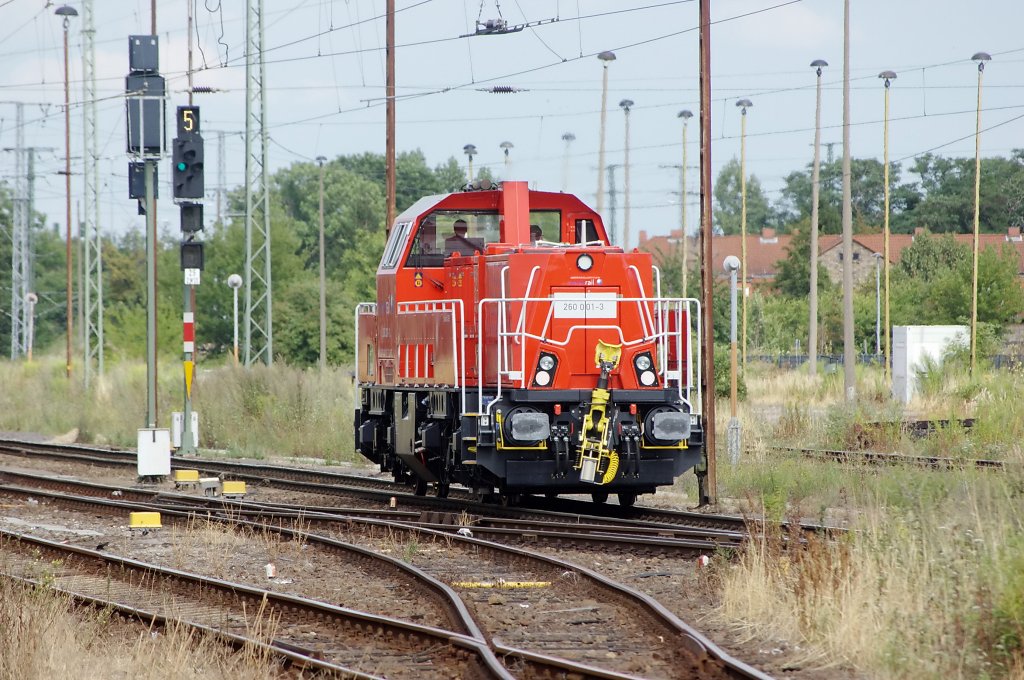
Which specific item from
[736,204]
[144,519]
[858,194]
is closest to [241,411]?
[144,519]

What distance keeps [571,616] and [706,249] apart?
7021 mm

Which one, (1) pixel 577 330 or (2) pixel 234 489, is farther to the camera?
(2) pixel 234 489

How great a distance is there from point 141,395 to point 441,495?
17.3m

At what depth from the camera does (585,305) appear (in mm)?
13570

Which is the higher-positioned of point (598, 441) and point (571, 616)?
point (598, 441)

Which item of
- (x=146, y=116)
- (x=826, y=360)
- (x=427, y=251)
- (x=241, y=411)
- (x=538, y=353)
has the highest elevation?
(x=146, y=116)

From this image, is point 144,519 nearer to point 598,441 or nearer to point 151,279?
point 598,441

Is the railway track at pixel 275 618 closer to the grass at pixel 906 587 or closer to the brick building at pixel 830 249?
the grass at pixel 906 587

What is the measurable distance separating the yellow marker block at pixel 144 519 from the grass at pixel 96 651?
5.96 m

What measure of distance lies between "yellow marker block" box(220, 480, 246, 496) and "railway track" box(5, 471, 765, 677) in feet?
18.5

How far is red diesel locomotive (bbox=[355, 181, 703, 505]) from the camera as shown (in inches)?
513

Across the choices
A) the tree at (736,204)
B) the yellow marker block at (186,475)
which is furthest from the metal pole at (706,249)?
the tree at (736,204)

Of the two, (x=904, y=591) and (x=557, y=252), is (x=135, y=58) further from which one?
(x=904, y=591)

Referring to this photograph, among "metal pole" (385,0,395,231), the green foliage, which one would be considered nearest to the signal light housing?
"metal pole" (385,0,395,231)
